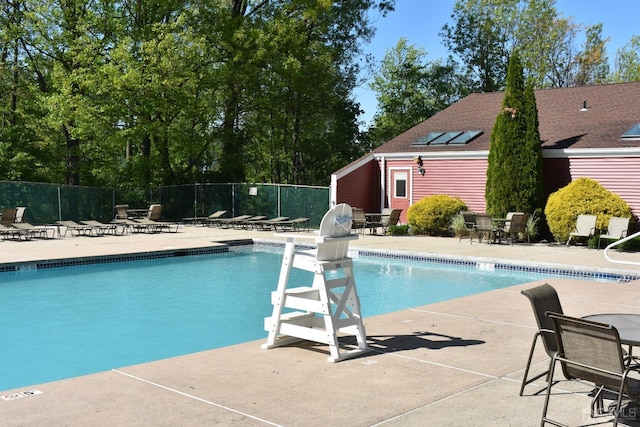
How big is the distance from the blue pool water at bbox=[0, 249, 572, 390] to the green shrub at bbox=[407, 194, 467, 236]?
175 inches

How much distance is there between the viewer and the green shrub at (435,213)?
1997 centimetres

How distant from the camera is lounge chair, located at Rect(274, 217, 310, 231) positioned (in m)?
21.6

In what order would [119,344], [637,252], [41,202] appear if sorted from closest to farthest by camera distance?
[119,344] → [637,252] → [41,202]

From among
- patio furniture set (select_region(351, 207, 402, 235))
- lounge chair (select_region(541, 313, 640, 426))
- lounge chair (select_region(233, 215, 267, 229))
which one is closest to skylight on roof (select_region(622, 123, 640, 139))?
patio furniture set (select_region(351, 207, 402, 235))

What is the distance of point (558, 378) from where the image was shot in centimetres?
546

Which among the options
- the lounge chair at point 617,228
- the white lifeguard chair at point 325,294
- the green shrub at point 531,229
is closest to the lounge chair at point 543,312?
the white lifeguard chair at point 325,294

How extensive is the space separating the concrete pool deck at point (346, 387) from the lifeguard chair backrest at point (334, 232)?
90 cm

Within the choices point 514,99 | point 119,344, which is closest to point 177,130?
point 514,99

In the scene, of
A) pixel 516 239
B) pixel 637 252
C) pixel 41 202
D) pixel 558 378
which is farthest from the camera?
pixel 41 202

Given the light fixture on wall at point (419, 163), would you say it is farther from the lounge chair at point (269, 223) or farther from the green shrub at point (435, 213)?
the lounge chair at point (269, 223)

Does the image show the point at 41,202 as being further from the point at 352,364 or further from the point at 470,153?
the point at 352,364

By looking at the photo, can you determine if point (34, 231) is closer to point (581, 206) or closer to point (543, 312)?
point (581, 206)

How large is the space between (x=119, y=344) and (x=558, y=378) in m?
5.18

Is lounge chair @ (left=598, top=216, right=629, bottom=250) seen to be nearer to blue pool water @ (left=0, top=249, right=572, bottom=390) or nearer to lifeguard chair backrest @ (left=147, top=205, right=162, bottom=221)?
blue pool water @ (left=0, top=249, right=572, bottom=390)
